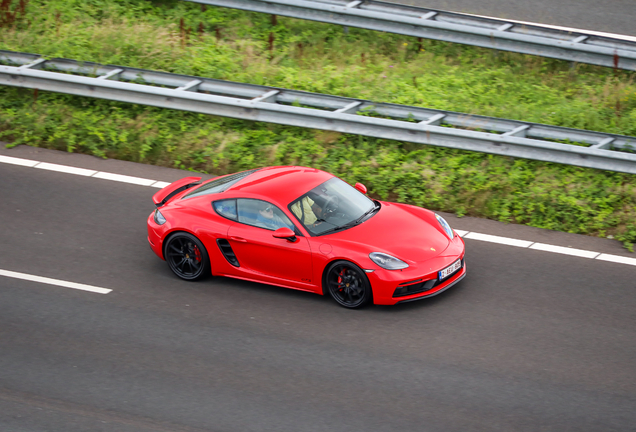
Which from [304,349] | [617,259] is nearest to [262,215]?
[304,349]

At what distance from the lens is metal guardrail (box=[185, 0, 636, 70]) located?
13125mm

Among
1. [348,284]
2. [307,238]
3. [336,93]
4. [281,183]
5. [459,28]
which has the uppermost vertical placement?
[459,28]

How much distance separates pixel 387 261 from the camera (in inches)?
336

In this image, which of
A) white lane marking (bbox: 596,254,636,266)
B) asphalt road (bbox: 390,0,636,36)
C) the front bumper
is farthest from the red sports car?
asphalt road (bbox: 390,0,636,36)

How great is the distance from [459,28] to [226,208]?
6350 millimetres

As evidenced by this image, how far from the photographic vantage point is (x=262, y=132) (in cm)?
1266

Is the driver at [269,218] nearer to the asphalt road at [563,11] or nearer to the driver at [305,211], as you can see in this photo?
the driver at [305,211]

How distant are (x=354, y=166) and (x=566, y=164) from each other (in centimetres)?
306

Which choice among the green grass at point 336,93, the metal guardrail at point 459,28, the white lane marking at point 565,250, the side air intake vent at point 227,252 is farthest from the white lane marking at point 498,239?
the metal guardrail at point 459,28

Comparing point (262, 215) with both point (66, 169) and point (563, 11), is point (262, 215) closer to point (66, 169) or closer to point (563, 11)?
point (66, 169)

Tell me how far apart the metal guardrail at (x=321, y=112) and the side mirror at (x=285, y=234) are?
3656 mm

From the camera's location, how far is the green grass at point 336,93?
1121 centimetres

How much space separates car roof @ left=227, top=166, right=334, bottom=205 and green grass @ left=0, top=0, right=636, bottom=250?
222 cm

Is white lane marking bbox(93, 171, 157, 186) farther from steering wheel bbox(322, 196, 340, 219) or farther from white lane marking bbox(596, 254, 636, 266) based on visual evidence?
white lane marking bbox(596, 254, 636, 266)
